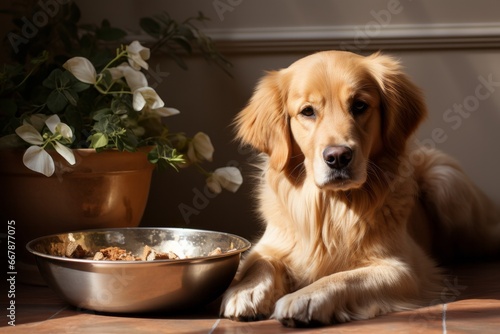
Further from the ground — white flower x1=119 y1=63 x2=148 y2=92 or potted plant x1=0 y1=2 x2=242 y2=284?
white flower x1=119 y1=63 x2=148 y2=92

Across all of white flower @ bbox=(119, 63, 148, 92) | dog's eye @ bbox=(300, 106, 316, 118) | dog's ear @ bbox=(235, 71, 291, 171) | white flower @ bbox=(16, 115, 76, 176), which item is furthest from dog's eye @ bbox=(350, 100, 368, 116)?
white flower @ bbox=(16, 115, 76, 176)

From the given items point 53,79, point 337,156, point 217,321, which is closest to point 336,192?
point 337,156

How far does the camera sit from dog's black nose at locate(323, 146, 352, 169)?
206cm

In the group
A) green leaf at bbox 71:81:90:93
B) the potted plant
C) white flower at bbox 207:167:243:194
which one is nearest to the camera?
the potted plant

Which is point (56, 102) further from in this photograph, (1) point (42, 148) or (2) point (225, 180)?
(2) point (225, 180)

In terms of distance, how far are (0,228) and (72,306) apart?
67cm

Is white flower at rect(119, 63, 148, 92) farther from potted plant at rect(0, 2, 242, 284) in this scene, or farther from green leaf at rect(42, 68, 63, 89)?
green leaf at rect(42, 68, 63, 89)

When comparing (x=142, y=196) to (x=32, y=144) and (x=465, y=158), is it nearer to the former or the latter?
(x=32, y=144)

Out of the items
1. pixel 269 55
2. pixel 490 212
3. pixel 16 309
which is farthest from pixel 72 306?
pixel 490 212

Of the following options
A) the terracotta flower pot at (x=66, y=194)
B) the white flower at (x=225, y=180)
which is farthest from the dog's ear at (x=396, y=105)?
the terracotta flower pot at (x=66, y=194)

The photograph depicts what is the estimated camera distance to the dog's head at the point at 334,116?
2.11m

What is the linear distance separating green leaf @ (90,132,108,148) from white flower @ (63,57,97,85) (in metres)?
0.20

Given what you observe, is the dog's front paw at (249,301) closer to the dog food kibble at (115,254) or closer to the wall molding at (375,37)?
the dog food kibble at (115,254)

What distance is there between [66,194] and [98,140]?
0.22 metres
